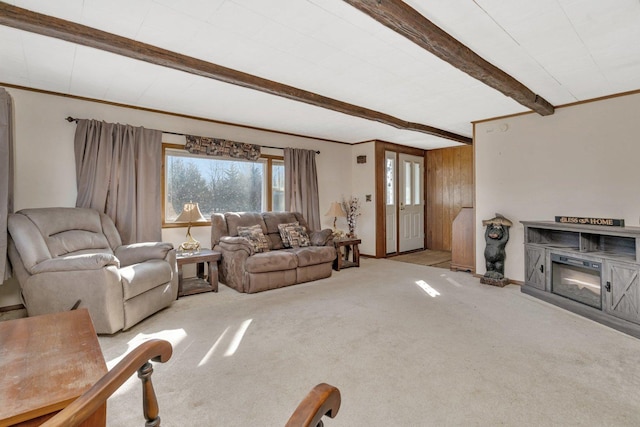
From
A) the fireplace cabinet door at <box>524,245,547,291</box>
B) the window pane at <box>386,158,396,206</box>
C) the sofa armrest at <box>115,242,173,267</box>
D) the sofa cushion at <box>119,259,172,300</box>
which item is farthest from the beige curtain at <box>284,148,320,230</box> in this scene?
the fireplace cabinet door at <box>524,245,547,291</box>

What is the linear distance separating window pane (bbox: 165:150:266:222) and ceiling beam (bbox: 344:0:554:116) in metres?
3.39

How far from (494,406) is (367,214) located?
4662 mm

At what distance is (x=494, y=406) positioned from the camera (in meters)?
1.75

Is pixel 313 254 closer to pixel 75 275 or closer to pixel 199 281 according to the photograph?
pixel 199 281

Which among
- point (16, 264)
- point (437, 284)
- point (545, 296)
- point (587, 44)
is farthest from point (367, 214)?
point (16, 264)

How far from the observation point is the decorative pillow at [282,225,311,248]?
186 inches

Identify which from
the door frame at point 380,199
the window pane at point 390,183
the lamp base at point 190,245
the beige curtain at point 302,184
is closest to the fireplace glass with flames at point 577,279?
the door frame at point 380,199

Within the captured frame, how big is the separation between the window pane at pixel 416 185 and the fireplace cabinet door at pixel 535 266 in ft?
10.8

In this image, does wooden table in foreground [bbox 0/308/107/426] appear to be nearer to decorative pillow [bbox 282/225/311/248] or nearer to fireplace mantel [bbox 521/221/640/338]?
decorative pillow [bbox 282/225/311/248]

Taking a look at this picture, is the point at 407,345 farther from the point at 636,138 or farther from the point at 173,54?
the point at 636,138

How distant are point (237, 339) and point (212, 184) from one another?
2.74 meters

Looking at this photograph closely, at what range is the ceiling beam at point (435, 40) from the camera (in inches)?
72.7

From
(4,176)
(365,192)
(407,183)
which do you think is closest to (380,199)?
(365,192)

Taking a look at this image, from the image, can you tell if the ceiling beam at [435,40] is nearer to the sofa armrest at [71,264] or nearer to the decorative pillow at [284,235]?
the sofa armrest at [71,264]
